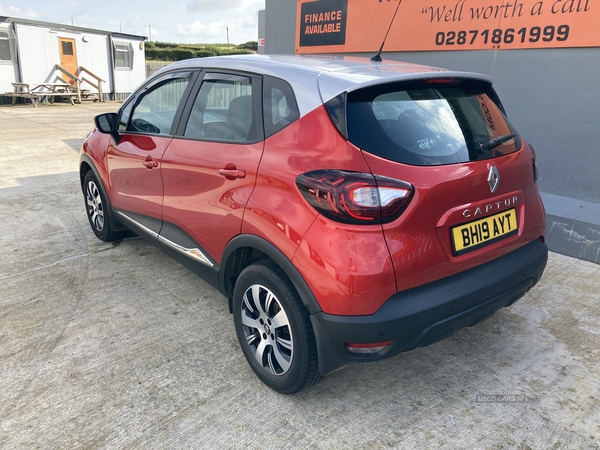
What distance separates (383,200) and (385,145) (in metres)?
0.26

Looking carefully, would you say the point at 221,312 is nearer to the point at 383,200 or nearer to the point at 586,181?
the point at 383,200

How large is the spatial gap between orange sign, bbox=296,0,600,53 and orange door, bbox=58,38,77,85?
598 inches

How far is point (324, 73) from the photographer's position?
2334 mm

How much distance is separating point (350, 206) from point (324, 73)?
75cm

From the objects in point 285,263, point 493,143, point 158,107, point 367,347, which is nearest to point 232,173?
point 285,263

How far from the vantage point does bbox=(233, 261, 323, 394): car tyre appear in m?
2.22

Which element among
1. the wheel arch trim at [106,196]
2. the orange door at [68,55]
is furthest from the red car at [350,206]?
the orange door at [68,55]

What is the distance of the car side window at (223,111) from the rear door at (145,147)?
19 cm

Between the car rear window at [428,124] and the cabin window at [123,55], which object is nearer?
the car rear window at [428,124]

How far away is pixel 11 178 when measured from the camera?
678 centimetres

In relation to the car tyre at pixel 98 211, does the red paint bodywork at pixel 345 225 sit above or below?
above

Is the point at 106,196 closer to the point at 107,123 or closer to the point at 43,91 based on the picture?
the point at 107,123

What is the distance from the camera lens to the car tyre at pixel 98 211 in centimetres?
422

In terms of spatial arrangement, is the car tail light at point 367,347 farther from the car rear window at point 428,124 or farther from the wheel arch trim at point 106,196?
the wheel arch trim at point 106,196
